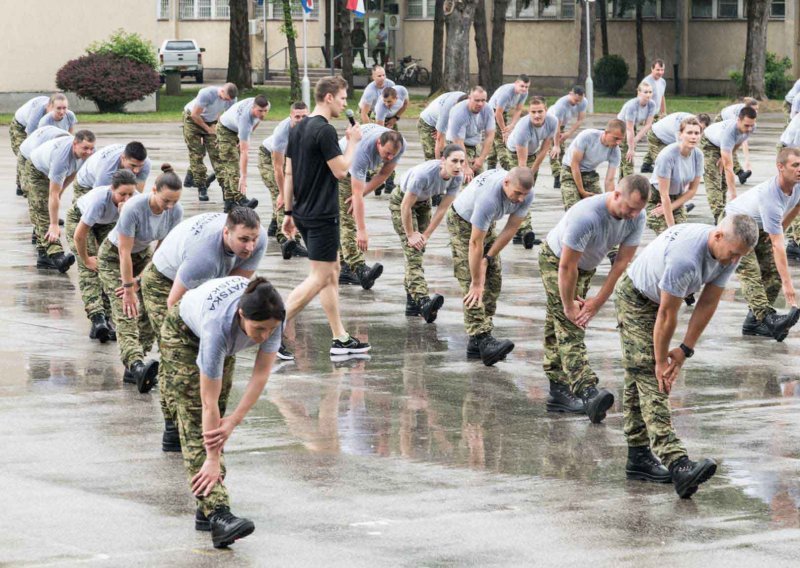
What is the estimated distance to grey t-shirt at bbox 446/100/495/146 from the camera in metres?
19.9

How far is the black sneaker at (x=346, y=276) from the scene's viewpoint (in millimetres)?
15984

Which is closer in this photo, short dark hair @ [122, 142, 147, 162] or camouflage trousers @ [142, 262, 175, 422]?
camouflage trousers @ [142, 262, 175, 422]

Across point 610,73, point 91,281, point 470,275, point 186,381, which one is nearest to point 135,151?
point 91,281

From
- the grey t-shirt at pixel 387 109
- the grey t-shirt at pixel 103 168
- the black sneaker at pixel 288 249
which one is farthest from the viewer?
the grey t-shirt at pixel 387 109

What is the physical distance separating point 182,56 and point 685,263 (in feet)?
173

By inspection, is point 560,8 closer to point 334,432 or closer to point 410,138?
point 410,138

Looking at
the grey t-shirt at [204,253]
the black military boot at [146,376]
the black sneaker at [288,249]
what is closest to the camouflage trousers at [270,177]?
the black sneaker at [288,249]

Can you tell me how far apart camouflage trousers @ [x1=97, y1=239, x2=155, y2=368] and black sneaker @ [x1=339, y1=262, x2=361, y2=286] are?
436 cm

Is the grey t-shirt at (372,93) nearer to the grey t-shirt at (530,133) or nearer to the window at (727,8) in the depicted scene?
the grey t-shirt at (530,133)

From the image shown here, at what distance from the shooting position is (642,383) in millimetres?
8797

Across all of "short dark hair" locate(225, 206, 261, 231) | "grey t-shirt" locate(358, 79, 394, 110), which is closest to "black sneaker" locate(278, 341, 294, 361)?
"short dark hair" locate(225, 206, 261, 231)

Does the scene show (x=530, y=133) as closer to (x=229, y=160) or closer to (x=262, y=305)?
(x=229, y=160)

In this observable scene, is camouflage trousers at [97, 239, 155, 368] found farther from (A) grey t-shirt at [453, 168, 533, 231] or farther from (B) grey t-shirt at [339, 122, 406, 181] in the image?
(B) grey t-shirt at [339, 122, 406, 181]

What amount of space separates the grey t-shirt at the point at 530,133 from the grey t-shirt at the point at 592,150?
2150mm
